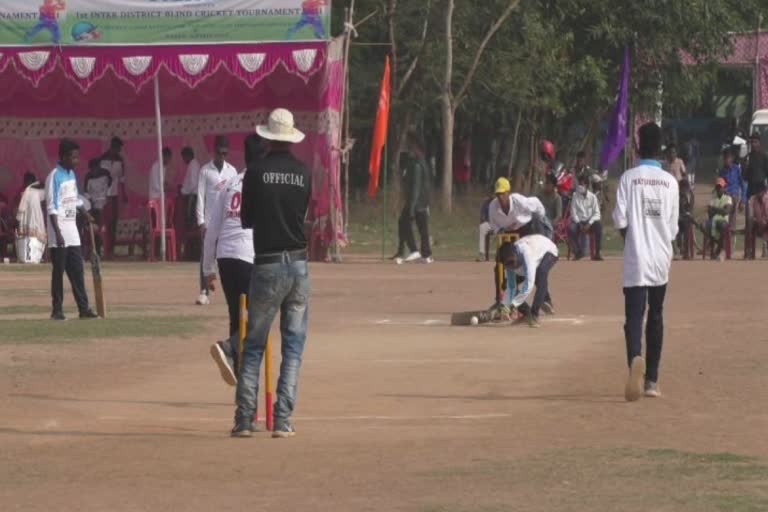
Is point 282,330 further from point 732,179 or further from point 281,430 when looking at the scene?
point 732,179

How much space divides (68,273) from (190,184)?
1188 centimetres

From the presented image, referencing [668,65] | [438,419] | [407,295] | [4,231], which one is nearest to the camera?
[438,419]

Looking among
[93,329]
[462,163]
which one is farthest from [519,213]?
[462,163]

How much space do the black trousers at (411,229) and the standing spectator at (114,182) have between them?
5.12 metres

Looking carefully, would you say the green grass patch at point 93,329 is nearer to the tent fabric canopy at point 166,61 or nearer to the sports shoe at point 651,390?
the sports shoe at point 651,390

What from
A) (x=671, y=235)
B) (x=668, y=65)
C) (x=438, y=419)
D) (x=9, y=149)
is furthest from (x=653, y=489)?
(x=668, y=65)

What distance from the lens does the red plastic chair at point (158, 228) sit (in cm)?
3188

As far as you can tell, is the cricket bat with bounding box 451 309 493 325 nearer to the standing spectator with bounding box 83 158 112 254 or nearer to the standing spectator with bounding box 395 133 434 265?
the standing spectator with bounding box 395 133 434 265

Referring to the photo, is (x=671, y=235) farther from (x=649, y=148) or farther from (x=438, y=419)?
(x=438, y=419)

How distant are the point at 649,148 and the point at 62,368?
17.3ft

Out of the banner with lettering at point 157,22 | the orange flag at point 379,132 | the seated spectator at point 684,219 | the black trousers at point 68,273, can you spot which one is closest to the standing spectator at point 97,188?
the banner with lettering at point 157,22

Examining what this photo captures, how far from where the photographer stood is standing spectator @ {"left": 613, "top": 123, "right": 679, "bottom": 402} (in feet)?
44.9

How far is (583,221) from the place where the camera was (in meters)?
31.6

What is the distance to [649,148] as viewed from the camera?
13930mm
